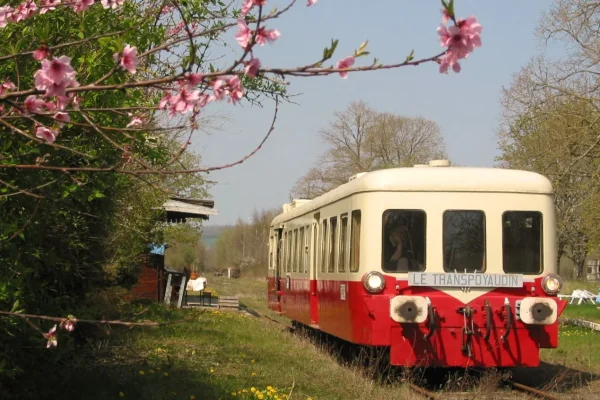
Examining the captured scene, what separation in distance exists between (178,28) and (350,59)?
761cm

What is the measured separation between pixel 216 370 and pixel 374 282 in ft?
7.05

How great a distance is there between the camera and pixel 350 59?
3.81 metres

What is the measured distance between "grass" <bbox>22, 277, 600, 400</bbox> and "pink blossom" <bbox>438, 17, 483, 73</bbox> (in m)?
3.40

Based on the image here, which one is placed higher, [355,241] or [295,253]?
[295,253]

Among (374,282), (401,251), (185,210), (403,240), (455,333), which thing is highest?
(185,210)

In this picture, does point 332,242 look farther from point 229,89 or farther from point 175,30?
point 229,89

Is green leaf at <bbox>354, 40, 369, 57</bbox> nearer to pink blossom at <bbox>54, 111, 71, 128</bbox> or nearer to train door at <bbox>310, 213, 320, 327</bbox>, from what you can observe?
pink blossom at <bbox>54, 111, 71, 128</bbox>

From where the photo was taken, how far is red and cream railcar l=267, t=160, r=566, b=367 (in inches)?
440

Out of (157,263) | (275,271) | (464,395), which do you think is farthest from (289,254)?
(157,263)

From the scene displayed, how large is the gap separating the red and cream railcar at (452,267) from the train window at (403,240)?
12mm

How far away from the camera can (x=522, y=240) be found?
11766 mm

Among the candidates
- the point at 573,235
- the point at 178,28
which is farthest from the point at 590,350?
the point at 573,235

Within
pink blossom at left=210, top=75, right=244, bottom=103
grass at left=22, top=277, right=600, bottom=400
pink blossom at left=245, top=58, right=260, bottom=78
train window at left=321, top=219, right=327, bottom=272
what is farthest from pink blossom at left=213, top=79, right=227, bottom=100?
train window at left=321, top=219, right=327, bottom=272

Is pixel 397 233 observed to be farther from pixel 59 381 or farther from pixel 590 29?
pixel 590 29
